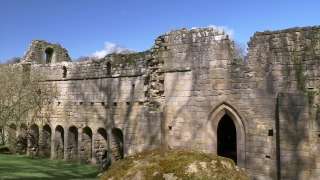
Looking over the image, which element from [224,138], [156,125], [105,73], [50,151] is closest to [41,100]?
[50,151]

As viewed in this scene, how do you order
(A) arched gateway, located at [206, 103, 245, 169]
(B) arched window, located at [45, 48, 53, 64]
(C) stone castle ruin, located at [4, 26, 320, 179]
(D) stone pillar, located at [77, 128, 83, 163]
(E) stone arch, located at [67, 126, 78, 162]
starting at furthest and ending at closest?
(B) arched window, located at [45, 48, 53, 64]
(E) stone arch, located at [67, 126, 78, 162]
(D) stone pillar, located at [77, 128, 83, 163]
(A) arched gateway, located at [206, 103, 245, 169]
(C) stone castle ruin, located at [4, 26, 320, 179]

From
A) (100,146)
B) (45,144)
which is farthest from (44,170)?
(45,144)

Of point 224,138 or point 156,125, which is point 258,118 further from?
point 224,138

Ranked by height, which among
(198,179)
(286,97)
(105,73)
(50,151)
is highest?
(105,73)

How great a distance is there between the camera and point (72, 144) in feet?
55.0

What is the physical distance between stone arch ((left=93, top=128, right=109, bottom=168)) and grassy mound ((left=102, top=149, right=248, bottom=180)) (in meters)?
9.97

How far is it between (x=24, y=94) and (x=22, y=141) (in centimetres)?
405

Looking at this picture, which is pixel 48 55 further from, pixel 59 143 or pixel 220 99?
pixel 220 99

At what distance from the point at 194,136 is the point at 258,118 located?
229 cm

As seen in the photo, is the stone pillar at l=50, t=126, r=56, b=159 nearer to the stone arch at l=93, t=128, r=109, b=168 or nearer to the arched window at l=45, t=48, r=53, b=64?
the stone arch at l=93, t=128, r=109, b=168

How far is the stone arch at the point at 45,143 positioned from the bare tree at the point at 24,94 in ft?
2.80

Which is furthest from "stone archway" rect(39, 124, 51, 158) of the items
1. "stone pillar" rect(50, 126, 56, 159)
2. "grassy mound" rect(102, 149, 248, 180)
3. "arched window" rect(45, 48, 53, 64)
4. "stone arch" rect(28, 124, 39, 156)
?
"grassy mound" rect(102, 149, 248, 180)

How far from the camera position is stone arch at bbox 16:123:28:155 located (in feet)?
60.3

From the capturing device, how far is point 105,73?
49.4ft
